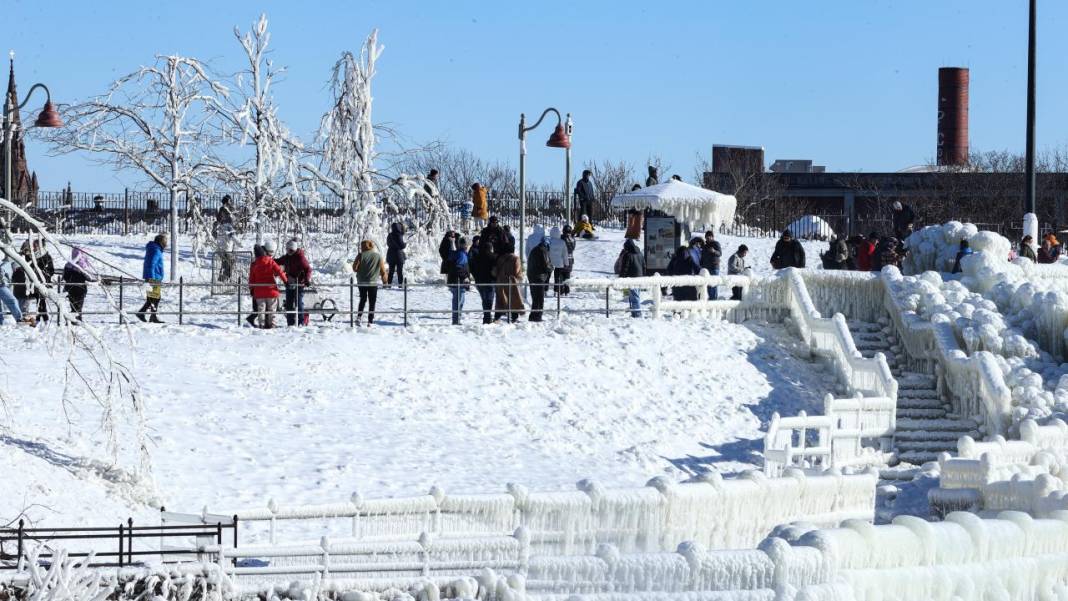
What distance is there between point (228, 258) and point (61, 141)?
17.4 feet

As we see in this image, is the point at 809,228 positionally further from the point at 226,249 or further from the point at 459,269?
the point at 459,269

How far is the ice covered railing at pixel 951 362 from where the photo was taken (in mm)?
24334

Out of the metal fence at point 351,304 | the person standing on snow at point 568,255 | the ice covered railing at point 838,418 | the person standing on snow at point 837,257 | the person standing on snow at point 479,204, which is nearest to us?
the ice covered railing at point 838,418

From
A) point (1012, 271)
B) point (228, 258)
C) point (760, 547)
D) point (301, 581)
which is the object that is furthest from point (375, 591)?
point (228, 258)

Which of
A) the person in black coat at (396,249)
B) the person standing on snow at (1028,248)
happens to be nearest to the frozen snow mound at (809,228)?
the person standing on snow at (1028,248)

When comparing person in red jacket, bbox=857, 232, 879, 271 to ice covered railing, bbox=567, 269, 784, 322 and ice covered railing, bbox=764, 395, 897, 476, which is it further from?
ice covered railing, bbox=764, 395, 897, 476

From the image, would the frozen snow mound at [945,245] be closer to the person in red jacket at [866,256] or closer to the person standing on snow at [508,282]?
the person in red jacket at [866,256]

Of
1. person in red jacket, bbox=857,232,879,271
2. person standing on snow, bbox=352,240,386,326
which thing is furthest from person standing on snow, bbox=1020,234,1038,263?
person standing on snow, bbox=352,240,386,326

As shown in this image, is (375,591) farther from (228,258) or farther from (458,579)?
(228,258)

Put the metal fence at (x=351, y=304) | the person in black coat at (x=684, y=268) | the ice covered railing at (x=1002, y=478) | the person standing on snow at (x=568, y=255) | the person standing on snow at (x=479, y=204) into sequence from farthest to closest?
the person standing on snow at (x=479, y=204) < the person standing on snow at (x=568, y=255) < the person in black coat at (x=684, y=268) < the metal fence at (x=351, y=304) < the ice covered railing at (x=1002, y=478)

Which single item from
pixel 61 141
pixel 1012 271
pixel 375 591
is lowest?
pixel 375 591

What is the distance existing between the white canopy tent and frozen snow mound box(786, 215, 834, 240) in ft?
37.9

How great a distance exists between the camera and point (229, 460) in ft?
66.4

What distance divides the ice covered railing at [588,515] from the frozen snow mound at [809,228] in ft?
105
